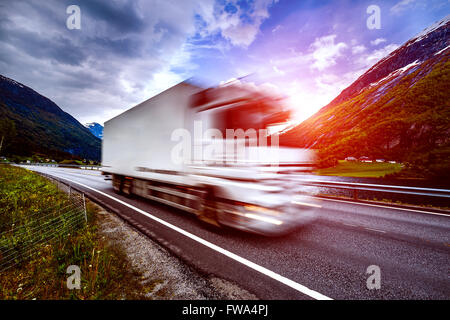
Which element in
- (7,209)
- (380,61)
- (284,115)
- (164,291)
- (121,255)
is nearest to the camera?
(164,291)

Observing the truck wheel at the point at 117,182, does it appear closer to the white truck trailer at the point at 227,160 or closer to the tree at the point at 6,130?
the white truck trailer at the point at 227,160

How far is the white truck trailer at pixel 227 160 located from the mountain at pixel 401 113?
52.8 ft

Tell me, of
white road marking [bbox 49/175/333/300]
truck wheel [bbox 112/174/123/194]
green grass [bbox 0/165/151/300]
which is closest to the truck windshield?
white road marking [bbox 49/175/333/300]

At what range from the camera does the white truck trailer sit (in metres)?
3.95

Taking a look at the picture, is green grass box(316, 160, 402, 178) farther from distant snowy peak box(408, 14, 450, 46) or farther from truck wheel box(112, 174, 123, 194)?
distant snowy peak box(408, 14, 450, 46)

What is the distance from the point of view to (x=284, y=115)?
4.84 m

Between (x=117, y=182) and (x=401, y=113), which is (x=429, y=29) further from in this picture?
(x=117, y=182)

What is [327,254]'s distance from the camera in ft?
11.7

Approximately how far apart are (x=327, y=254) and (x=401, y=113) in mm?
135135

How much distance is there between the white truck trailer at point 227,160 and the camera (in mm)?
3953

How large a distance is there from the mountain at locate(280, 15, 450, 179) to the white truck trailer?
16101 millimetres

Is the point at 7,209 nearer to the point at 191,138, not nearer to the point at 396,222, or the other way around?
the point at 191,138

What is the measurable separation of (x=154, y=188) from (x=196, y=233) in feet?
9.94
